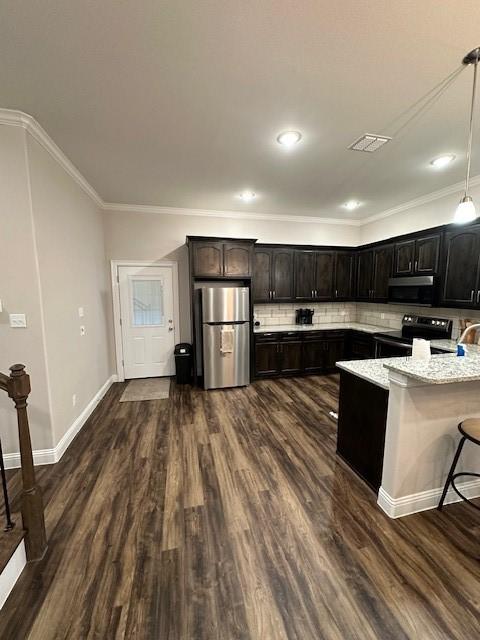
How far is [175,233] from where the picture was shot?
4496mm

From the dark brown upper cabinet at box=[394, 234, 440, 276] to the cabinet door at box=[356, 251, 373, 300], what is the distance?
23.3 inches

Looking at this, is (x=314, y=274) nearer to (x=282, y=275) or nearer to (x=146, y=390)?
(x=282, y=275)

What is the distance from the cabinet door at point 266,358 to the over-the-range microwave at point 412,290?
2003mm

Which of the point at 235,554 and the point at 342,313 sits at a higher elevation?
the point at 342,313

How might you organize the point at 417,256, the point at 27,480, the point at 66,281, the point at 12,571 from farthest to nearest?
the point at 417,256
the point at 66,281
the point at 27,480
the point at 12,571

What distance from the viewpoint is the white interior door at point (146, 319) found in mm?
4426

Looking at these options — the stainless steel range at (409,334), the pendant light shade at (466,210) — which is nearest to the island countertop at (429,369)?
the pendant light shade at (466,210)

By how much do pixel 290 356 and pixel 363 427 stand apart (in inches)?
99.1

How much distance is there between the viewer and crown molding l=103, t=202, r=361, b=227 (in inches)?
168

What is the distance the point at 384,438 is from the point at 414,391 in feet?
1.45

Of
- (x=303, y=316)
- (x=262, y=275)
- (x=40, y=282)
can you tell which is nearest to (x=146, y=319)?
(x=262, y=275)

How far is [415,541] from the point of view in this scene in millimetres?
1664

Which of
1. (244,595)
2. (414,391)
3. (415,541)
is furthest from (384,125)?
(244,595)

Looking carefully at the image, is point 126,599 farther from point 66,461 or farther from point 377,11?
point 377,11
